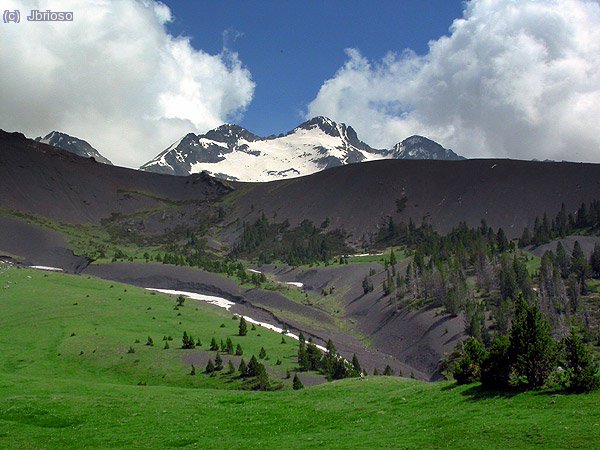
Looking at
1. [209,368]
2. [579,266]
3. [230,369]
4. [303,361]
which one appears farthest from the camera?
[579,266]

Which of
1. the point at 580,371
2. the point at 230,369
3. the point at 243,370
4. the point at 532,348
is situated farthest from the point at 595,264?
the point at 580,371

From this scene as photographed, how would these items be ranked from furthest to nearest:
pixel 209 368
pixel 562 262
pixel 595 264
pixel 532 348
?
1. pixel 562 262
2. pixel 595 264
3. pixel 209 368
4. pixel 532 348

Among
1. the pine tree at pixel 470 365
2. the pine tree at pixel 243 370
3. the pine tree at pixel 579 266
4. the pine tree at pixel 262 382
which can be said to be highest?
the pine tree at pixel 579 266

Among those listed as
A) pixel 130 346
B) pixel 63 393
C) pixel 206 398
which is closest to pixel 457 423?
pixel 206 398

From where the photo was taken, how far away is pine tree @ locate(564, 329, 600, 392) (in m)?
36.8

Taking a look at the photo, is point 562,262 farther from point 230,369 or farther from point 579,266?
point 230,369

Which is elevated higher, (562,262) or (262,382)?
(562,262)

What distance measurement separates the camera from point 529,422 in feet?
108

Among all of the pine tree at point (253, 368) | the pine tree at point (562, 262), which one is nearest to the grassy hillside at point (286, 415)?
the pine tree at point (253, 368)

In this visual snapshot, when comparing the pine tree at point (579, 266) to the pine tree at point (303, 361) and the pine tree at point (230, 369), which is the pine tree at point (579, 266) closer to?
the pine tree at point (303, 361)

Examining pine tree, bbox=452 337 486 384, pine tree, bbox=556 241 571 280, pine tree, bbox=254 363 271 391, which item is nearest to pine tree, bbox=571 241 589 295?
pine tree, bbox=556 241 571 280

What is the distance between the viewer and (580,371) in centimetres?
3725

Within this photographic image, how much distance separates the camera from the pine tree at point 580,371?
36.8m

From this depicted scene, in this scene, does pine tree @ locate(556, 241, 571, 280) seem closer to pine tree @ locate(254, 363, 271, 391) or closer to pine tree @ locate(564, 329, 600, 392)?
pine tree @ locate(254, 363, 271, 391)
